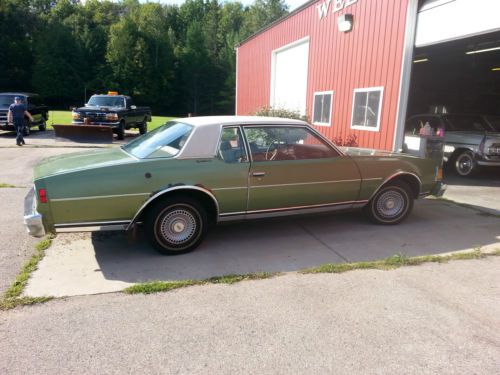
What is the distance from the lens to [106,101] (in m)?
16.7

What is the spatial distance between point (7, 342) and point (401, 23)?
362 inches

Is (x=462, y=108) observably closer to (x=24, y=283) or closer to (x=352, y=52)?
(x=352, y=52)

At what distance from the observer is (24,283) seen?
365 cm

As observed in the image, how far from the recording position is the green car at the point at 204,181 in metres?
3.91

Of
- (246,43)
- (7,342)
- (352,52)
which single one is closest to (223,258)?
(7,342)

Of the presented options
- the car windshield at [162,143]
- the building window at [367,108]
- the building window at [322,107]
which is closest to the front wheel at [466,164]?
the building window at [367,108]

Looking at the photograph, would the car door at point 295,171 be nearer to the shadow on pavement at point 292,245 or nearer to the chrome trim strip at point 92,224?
the shadow on pavement at point 292,245

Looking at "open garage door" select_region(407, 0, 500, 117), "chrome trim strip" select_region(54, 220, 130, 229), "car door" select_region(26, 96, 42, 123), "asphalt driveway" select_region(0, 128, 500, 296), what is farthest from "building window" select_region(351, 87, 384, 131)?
"car door" select_region(26, 96, 42, 123)

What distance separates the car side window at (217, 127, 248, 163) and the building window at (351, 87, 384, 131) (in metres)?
6.01

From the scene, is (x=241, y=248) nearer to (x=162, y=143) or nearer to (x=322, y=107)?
(x=162, y=143)

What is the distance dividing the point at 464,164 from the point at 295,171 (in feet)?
24.8

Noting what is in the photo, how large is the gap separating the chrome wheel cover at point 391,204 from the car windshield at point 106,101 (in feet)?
45.8

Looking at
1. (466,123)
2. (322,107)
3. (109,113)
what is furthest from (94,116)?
(466,123)

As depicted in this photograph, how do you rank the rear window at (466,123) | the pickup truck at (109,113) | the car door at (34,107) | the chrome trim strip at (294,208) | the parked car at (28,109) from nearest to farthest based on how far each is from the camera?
the chrome trim strip at (294,208)
the rear window at (466,123)
the pickup truck at (109,113)
the parked car at (28,109)
the car door at (34,107)
